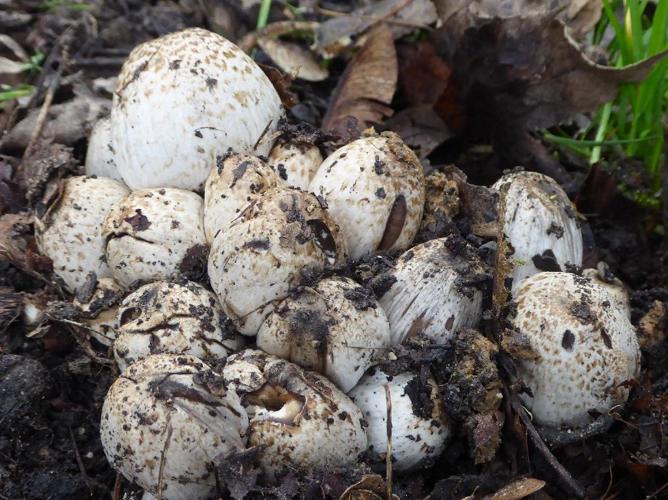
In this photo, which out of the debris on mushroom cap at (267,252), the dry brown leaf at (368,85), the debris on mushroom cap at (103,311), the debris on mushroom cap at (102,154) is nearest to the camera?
the debris on mushroom cap at (267,252)

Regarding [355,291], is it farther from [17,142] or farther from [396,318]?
[17,142]

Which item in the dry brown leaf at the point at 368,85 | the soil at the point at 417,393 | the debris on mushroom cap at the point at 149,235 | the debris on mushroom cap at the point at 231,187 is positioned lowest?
the soil at the point at 417,393

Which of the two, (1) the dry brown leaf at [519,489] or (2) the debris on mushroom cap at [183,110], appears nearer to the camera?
(1) the dry brown leaf at [519,489]

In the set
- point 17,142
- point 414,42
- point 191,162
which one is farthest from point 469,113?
point 17,142

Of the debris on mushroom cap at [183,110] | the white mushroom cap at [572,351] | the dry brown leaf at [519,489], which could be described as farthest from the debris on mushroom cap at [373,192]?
the dry brown leaf at [519,489]

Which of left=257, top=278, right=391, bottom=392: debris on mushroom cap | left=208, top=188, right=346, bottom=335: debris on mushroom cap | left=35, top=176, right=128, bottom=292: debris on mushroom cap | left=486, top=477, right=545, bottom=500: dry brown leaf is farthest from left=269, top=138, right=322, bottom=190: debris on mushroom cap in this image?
left=486, top=477, right=545, bottom=500: dry brown leaf

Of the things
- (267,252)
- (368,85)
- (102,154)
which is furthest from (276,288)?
(368,85)

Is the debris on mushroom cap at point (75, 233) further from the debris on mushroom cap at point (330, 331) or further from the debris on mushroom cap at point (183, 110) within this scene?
the debris on mushroom cap at point (330, 331)
